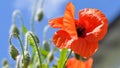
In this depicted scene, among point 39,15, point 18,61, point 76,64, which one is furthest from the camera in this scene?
point 39,15

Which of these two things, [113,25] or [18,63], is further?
[113,25]

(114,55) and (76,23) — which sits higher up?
(76,23)

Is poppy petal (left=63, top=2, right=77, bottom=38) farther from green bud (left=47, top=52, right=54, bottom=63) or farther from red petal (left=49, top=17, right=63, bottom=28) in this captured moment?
green bud (left=47, top=52, right=54, bottom=63)

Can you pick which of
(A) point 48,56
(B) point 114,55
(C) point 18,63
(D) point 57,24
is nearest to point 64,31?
(D) point 57,24

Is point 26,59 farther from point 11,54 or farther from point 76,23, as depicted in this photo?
point 76,23

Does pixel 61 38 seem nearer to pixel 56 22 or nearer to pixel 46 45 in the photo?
pixel 56 22

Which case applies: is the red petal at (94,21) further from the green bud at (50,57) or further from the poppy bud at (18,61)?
the green bud at (50,57)

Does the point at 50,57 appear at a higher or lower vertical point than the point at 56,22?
lower

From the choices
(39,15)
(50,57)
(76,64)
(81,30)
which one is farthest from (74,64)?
(39,15)
